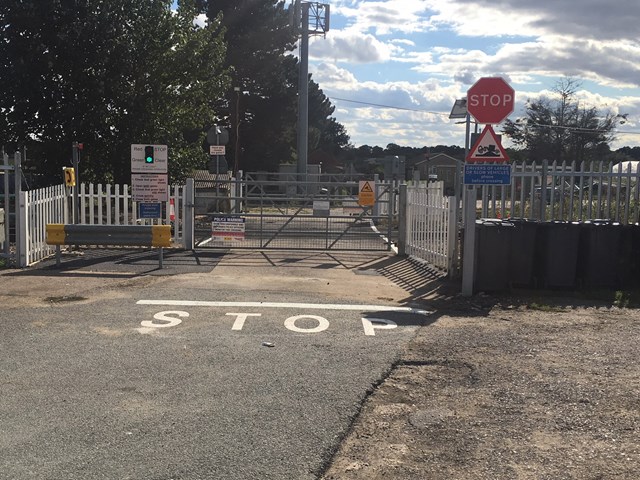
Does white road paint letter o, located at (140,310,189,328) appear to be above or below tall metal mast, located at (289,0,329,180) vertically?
below

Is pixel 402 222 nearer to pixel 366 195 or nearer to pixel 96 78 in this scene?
pixel 366 195

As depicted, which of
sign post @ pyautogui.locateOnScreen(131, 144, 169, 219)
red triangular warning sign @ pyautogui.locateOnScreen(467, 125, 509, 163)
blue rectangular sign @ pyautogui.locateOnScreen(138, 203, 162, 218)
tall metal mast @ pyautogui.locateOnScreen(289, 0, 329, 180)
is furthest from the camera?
tall metal mast @ pyautogui.locateOnScreen(289, 0, 329, 180)

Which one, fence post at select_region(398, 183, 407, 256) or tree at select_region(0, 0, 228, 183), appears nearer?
fence post at select_region(398, 183, 407, 256)

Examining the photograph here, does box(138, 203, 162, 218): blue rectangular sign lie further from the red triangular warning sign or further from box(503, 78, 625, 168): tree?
box(503, 78, 625, 168): tree

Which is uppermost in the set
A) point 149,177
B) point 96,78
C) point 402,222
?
point 96,78

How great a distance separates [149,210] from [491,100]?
22.1 feet

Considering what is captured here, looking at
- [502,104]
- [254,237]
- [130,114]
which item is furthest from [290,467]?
[130,114]

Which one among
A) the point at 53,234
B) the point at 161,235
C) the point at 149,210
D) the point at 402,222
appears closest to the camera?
the point at 53,234

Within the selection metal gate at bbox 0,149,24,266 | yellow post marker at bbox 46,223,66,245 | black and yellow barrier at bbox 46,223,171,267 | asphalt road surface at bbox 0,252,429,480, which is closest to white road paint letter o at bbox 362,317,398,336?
asphalt road surface at bbox 0,252,429,480

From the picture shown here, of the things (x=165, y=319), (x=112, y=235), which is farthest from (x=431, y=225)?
(x=165, y=319)

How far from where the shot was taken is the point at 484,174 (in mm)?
9906

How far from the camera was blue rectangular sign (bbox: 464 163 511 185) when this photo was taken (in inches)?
388

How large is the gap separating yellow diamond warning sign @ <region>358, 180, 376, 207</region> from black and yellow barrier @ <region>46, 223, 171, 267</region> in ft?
16.2

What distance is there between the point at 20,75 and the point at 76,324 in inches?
497
